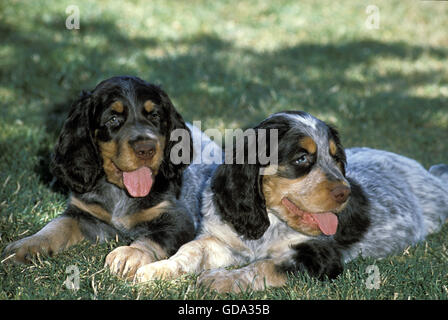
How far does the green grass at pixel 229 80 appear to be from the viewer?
439cm

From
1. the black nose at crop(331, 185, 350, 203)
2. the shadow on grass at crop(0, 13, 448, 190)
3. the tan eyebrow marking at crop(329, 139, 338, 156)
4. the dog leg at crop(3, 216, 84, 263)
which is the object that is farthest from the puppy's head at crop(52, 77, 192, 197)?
the shadow on grass at crop(0, 13, 448, 190)

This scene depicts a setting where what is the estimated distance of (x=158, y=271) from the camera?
14.4 ft

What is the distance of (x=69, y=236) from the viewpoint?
510cm

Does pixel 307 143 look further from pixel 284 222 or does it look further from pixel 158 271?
pixel 158 271

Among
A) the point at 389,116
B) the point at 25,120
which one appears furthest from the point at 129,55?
the point at 389,116

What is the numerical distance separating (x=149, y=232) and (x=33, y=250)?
3.33 ft

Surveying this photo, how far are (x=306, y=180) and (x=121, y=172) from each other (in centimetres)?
174

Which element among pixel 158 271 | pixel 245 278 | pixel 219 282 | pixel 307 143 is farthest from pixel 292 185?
pixel 158 271

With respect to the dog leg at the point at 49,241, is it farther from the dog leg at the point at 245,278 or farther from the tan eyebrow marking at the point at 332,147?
the tan eyebrow marking at the point at 332,147

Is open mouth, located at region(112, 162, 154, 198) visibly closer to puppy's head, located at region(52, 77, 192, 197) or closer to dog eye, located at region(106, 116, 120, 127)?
puppy's head, located at region(52, 77, 192, 197)

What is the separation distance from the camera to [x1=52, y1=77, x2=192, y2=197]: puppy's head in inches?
197

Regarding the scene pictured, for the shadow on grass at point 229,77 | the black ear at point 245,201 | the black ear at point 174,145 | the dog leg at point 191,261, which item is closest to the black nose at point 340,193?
the black ear at point 245,201

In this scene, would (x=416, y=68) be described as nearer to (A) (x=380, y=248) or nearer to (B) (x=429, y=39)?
(B) (x=429, y=39)

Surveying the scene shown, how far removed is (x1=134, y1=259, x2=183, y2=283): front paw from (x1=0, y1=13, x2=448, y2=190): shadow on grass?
304 centimetres
